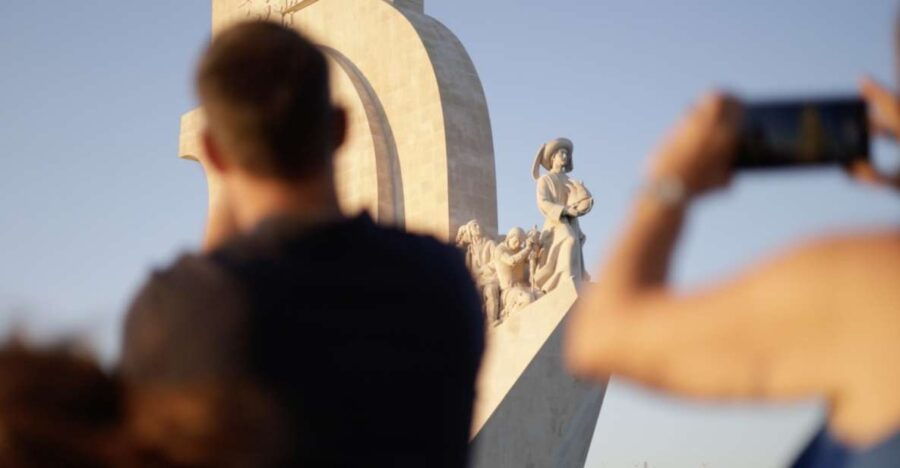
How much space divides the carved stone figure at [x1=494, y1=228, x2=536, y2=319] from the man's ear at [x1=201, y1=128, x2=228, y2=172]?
7.47 m

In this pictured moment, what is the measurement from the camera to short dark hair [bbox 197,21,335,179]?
1.14 m

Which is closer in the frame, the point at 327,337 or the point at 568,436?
the point at 327,337

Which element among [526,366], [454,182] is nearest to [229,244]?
[526,366]

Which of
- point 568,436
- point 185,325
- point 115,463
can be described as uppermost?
point 185,325

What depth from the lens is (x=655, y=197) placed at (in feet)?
3.14

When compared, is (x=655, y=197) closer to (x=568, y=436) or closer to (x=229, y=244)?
(x=229, y=244)

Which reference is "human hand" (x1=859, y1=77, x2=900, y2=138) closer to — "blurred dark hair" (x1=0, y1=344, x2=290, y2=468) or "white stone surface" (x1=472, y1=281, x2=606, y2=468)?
"blurred dark hair" (x1=0, y1=344, x2=290, y2=468)

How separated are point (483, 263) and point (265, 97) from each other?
8.06 metres

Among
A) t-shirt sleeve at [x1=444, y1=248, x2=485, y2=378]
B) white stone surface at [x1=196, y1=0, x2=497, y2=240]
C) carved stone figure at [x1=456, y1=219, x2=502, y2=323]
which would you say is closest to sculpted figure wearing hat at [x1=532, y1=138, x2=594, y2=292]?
carved stone figure at [x1=456, y1=219, x2=502, y2=323]

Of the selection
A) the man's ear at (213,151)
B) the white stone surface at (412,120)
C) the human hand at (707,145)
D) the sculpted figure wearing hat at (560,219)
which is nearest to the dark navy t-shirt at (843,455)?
the human hand at (707,145)

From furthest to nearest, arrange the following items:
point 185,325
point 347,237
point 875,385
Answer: point 347,237
point 185,325
point 875,385

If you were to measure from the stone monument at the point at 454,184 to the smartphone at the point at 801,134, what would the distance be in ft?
23.4

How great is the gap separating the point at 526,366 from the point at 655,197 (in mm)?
7395

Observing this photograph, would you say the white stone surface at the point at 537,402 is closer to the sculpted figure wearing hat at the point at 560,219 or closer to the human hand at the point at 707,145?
the sculpted figure wearing hat at the point at 560,219
